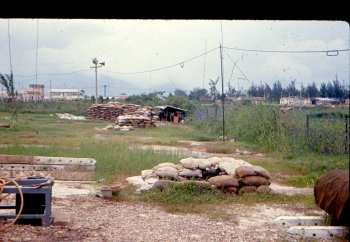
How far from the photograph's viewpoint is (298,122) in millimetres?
18422

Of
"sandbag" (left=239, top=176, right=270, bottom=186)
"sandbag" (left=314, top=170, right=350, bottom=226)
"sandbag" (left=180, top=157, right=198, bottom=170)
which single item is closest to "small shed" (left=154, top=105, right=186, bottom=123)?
"sandbag" (left=180, top=157, right=198, bottom=170)

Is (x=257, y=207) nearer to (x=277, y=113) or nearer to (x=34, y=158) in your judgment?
(x=34, y=158)

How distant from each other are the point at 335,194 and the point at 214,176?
173 inches

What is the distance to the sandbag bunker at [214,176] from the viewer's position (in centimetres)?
964

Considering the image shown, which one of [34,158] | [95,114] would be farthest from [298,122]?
[95,114]

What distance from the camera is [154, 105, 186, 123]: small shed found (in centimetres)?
3631

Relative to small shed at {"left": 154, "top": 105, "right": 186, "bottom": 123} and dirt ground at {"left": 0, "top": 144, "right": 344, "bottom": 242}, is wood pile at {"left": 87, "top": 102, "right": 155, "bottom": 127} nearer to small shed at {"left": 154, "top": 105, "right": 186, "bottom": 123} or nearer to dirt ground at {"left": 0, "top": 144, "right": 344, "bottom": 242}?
small shed at {"left": 154, "top": 105, "right": 186, "bottom": 123}

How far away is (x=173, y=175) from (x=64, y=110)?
31571 millimetres

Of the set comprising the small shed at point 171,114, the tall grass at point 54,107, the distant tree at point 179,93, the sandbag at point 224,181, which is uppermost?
the distant tree at point 179,93

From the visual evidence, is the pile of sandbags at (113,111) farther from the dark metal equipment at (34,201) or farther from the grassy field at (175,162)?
the dark metal equipment at (34,201)

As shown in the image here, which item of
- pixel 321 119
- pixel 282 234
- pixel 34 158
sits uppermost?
pixel 321 119

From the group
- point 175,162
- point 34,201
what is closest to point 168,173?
point 175,162

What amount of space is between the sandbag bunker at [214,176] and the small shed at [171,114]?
2530 cm

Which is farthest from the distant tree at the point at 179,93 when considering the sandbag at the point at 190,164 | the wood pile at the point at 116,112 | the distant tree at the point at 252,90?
the sandbag at the point at 190,164
